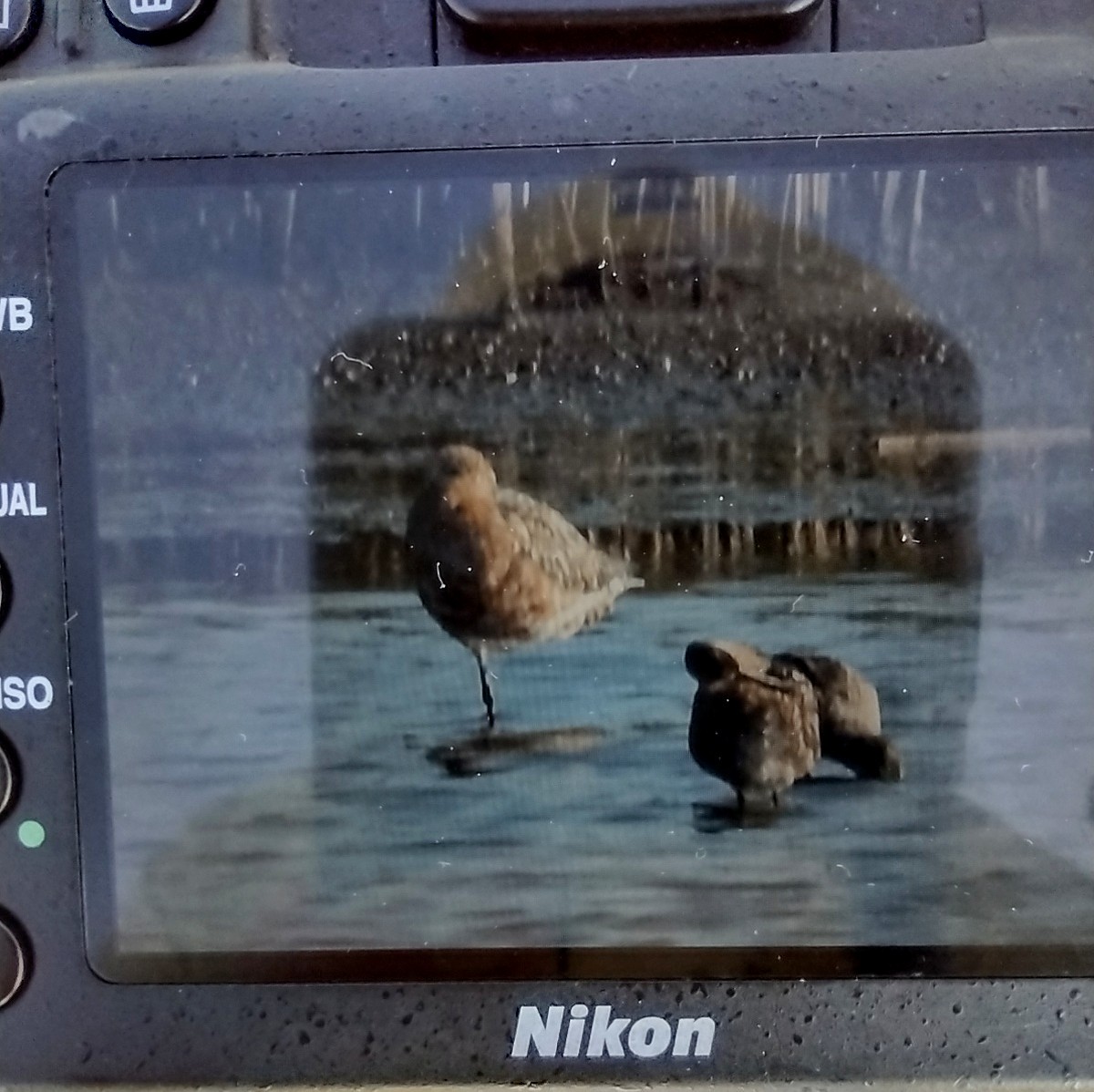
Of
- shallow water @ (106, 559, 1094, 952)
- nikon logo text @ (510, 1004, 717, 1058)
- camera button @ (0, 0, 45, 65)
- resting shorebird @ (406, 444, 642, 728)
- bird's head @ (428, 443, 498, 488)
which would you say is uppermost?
camera button @ (0, 0, 45, 65)

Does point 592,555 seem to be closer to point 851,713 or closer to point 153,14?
point 851,713

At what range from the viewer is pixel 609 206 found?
1.53 feet

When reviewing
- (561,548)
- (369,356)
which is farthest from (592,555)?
(369,356)

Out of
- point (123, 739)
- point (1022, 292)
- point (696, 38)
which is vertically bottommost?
point (123, 739)

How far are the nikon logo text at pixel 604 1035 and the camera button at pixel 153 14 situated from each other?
43 cm

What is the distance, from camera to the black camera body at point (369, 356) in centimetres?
46

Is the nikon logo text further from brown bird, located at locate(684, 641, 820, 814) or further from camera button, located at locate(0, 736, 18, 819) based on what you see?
camera button, located at locate(0, 736, 18, 819)

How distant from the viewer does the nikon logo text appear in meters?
0.49

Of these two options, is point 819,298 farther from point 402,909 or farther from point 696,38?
point 402,909

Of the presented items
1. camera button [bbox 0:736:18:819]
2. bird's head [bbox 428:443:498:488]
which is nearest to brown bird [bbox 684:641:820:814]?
bird's head [bbox 428:443:498:488]

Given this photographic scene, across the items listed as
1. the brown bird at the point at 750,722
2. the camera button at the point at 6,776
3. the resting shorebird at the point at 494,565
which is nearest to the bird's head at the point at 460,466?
the resting shorebird at the point at 494,565

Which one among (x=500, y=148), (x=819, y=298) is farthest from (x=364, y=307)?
(x=819, y=298)

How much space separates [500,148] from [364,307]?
8cm

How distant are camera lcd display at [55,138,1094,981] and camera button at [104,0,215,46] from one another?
0.06m
